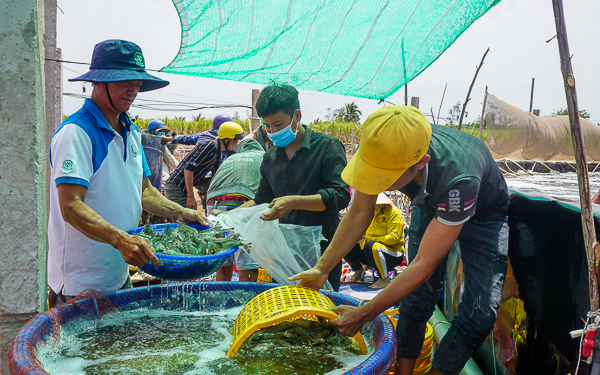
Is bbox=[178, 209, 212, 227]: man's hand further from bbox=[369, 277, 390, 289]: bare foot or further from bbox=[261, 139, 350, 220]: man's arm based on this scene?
bbox=[369, 277, 390, 289]: bare foot

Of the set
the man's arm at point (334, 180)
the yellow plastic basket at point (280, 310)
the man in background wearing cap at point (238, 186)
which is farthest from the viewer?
the man in background wearing cap at point (238, 186)

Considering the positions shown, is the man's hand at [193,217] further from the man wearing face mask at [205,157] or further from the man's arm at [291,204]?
the man wearing face mask at [205,157]

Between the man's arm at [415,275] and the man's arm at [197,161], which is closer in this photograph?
the man's arm at [415,275]

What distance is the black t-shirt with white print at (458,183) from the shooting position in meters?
1.55

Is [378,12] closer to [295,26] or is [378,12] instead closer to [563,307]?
[295,26]

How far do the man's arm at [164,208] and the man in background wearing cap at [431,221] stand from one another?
77 centimetres

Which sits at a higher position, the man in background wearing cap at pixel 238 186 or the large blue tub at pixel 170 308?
the man in background wearing cap at pixel 238 186

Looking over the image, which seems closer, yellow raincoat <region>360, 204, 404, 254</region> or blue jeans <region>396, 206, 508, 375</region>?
blue jeans <region>396, 206, 508, 375</region>

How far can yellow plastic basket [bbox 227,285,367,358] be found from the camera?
5.24 ft

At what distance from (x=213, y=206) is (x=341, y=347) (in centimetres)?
219

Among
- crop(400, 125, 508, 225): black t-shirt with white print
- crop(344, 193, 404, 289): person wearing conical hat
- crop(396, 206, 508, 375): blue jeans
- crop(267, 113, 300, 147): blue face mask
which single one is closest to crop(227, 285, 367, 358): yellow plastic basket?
crop(396, 206, 508, 375): blue jeans

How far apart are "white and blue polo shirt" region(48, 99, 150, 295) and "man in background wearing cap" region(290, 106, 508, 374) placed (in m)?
0.95

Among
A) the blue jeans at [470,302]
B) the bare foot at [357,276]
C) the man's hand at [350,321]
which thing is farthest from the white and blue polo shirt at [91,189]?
the bare foot at [357,276]

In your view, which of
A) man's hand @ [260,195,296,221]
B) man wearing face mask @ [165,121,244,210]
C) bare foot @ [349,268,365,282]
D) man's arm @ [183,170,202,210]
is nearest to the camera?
man's hand @ [260,195,296,221]
